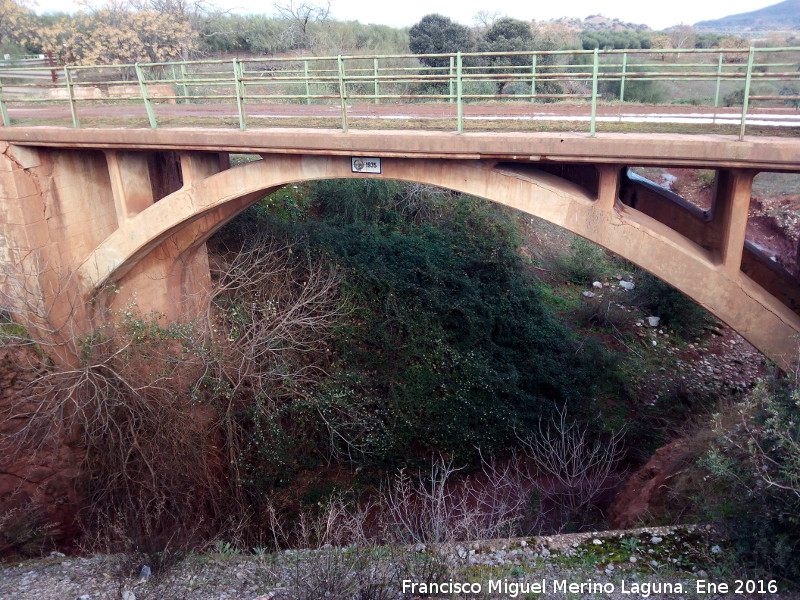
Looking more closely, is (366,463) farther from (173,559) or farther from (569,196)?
(569,196)

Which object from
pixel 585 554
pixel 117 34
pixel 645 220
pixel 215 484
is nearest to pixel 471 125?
pixel 645 220

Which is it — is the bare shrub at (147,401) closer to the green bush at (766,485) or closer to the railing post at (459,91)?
the railing post at (459,91)

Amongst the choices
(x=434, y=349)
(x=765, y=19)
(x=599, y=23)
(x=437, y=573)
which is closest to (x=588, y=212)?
(x=437, y=573)

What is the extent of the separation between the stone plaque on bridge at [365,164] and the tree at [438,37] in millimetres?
17877

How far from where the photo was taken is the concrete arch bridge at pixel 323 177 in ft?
21.7

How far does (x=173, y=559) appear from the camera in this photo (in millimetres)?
6223

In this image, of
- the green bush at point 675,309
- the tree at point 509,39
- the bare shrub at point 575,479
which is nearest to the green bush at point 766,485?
the bare shrub at point 575,479

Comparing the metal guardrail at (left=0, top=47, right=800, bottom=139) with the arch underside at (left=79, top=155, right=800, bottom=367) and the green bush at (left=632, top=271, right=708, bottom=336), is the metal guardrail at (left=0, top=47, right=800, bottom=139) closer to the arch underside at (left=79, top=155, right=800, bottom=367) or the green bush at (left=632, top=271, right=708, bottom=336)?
the arch underside at (left=79, top=155, right=800, bottom=367)

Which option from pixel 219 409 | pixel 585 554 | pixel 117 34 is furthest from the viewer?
pixel 117 34

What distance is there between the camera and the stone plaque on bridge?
782 cm

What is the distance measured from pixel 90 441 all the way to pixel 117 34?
716 inches

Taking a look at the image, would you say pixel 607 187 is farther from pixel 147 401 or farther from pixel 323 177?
pixel 147 401

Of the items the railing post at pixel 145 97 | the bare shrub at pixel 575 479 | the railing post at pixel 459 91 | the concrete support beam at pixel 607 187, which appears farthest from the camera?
the bare shrub at pixel 575 479

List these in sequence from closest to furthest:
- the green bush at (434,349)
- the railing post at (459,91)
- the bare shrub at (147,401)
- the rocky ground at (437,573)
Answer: the rocky ground at (437,573) < the railing post at (459,91) < the bare shrub at (147,401) < the green bush at (434,349)
